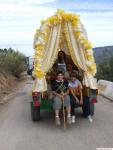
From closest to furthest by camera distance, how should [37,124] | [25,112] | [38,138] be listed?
[38,138] < [37,124] < [25,112]

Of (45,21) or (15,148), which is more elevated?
(45,21)

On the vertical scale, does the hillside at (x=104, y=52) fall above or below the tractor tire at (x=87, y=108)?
above

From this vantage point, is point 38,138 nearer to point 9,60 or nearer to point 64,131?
point 64,131

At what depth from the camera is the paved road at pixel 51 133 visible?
911 cm

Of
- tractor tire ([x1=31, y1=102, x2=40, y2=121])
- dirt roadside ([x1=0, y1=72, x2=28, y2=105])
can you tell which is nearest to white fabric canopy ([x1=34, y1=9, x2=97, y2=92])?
tractor tire ([x1=31, y1=102, x2=40, y2=121])

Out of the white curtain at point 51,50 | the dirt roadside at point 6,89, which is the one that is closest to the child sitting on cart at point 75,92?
the white curtain at point 51,50

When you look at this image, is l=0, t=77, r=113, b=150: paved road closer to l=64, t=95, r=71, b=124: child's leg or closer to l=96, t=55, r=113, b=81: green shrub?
l=64, t=95, r=71, b=124: child's leg

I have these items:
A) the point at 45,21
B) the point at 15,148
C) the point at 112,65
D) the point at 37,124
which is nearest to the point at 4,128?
the point at 37,124

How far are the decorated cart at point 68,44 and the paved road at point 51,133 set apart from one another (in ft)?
2.37

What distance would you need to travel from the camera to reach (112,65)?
37312 mm

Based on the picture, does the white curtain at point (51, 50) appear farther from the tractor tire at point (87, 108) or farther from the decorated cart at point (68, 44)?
the tractor tire at point (87, 108)

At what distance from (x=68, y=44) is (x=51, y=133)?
119 inches

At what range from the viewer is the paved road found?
911 centimetres

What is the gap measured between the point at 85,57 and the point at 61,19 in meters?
1.35
